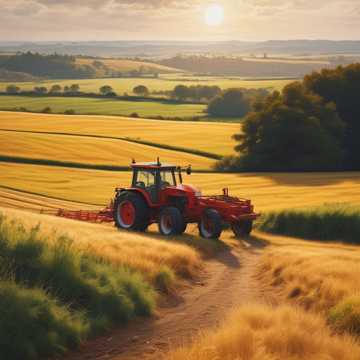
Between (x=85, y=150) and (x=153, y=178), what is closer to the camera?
(x=153, y=178)

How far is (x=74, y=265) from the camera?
13086mm

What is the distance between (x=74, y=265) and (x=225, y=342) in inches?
154

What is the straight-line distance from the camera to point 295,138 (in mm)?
62438

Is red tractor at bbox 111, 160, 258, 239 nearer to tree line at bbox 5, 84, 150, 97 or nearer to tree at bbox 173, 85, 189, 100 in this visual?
tree line at bbox 5, 84, 150, 97

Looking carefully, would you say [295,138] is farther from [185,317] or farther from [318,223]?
[185,317]

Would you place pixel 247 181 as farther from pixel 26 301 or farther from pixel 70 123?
pixel 26 301

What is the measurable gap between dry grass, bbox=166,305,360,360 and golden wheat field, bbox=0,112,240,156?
55.0m

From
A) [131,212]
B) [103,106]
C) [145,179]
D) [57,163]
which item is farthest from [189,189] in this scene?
[103,106]

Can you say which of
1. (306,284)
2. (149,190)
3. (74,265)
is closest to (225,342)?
(74,265)

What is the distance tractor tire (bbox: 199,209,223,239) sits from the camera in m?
26.3

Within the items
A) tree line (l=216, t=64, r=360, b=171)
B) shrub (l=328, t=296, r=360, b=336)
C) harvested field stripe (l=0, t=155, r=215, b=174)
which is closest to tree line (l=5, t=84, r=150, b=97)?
tree line (l=216, t=64, r=360, b=171)

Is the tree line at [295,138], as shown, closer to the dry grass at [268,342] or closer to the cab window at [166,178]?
the cab window at [166,178]

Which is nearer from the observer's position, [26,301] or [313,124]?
[26,301]

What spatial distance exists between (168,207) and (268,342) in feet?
53.4
